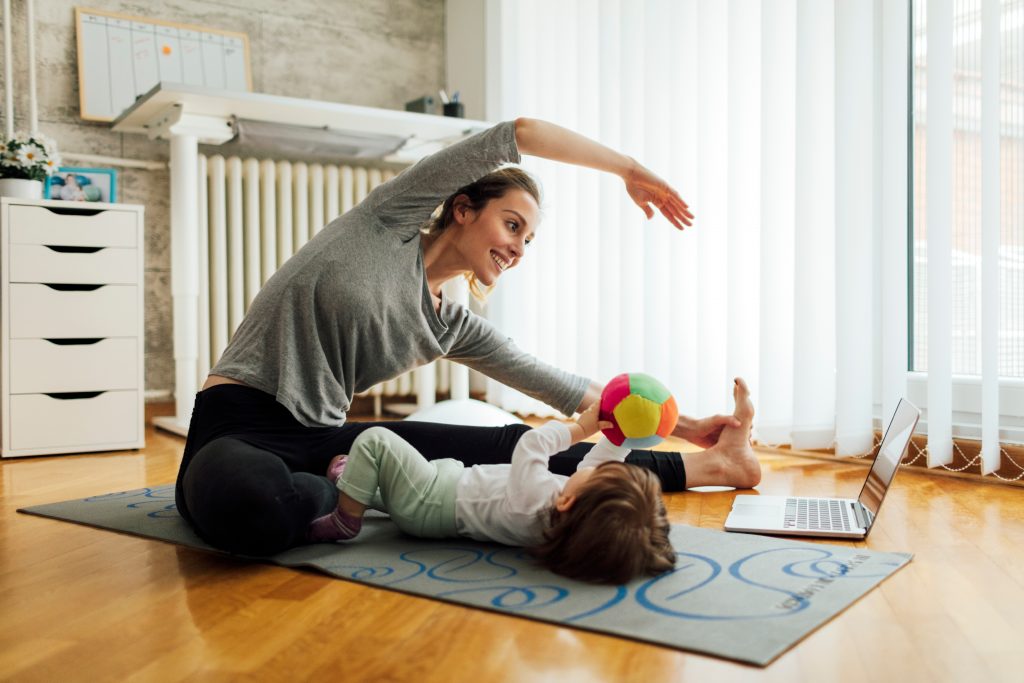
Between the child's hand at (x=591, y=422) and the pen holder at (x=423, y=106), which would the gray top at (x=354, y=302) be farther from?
the pen holder at (x=423, y=106)

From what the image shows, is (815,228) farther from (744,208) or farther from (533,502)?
(533,502)

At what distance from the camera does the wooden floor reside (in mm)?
1037

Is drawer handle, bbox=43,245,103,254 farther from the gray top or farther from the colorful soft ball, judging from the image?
the colorful soft ball

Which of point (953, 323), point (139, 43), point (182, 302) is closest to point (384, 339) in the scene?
point (953, 323)

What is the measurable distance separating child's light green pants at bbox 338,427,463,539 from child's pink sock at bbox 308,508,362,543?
0.04 m

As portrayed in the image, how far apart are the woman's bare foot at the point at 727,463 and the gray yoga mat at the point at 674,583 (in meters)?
0.37

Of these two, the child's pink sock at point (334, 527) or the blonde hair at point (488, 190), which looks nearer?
the child's pink sock at point (334, 527)

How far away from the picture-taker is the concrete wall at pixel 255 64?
3207mm

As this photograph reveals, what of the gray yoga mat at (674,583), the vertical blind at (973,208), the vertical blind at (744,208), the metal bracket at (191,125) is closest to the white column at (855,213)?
the vertical blind at (744,208)

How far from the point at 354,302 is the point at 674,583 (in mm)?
701

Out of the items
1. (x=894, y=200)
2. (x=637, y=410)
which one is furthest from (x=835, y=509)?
(x=894, y=200)

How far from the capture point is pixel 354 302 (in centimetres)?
162

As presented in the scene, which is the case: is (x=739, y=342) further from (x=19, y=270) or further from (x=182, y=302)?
(x=19, y=270)

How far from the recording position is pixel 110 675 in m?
1.04
